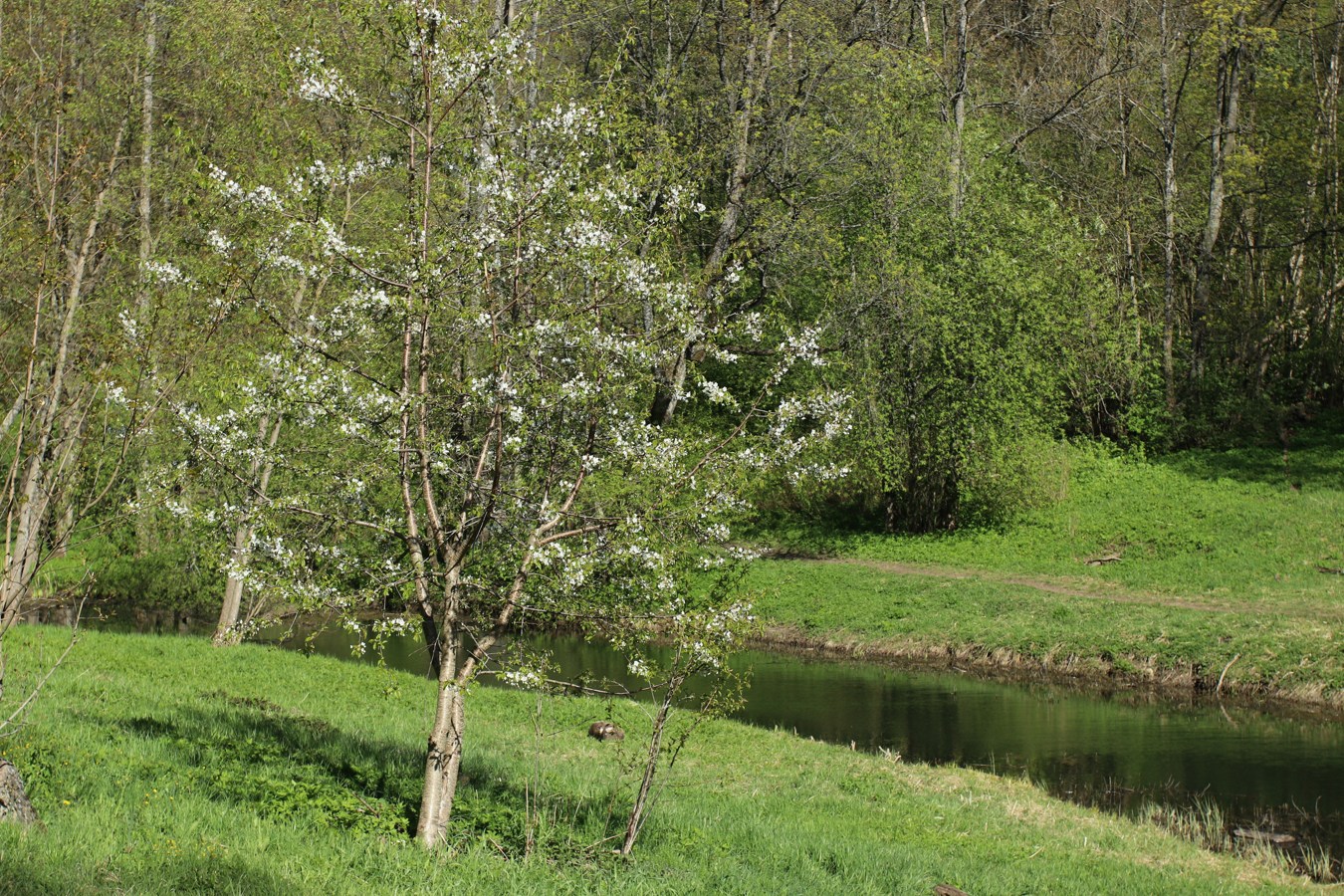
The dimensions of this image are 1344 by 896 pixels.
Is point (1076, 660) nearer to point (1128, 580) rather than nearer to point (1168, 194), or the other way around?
point (1128, 580)

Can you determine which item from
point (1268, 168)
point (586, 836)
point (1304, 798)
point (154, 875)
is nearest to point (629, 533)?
point (586, 836)

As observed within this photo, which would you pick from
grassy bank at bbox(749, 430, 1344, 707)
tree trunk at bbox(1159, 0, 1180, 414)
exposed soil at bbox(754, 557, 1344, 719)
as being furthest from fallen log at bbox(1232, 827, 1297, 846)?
tree trunk at bbox(1159, 0, 1180, 414)

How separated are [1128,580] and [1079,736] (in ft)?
29.0

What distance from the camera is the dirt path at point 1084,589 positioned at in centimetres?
2192

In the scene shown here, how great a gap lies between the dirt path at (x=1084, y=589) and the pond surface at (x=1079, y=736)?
3.81 metres

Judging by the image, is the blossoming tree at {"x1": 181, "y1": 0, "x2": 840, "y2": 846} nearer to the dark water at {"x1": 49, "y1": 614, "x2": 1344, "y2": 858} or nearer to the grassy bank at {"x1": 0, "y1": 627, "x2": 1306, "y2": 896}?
the grassy bank at {"x1": 0, "y1": 627, "x2": 1306, "y2": 896}

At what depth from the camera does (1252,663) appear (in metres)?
20.0

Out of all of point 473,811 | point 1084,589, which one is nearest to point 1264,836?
point 473,811

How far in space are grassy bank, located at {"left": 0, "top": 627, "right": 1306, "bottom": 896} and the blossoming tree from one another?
104 centimetres

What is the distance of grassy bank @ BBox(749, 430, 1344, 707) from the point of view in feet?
68.8

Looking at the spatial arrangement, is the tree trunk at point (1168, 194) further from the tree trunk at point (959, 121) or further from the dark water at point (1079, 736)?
the dark water at point (1079, 736)

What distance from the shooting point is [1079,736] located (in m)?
17.6

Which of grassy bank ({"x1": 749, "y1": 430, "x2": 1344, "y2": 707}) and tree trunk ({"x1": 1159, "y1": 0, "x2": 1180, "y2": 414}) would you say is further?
tree trunk ({"x1": 1159, "y1": 0, "x2": 1180, "y2": 414})

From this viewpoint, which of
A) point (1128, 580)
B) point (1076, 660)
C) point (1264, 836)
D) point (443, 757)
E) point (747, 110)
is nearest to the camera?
point (443, 757)
